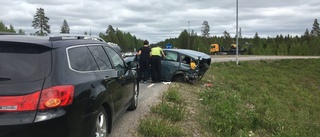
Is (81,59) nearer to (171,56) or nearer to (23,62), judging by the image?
(23,62)

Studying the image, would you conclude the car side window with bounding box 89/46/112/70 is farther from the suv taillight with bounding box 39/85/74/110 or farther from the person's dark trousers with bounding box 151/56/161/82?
the person's dark trousers with bounding box 151/56/161/82

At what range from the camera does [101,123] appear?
469 cm

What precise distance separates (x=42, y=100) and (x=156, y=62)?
1010cm

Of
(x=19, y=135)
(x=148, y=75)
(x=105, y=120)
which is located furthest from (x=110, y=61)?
(x=148, y=75)

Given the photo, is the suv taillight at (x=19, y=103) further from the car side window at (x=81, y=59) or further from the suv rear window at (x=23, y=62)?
the car side window at (x=81, y=59)

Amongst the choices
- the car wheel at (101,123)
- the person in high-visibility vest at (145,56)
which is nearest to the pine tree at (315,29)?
the person in high-visibility vest at (145,56)

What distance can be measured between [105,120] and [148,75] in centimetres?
896

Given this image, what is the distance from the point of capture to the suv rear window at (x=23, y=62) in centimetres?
352

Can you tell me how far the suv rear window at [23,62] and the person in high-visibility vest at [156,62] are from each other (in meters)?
9.67

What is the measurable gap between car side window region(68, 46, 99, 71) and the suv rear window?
0.38 meters

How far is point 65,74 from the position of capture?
12.3 feet

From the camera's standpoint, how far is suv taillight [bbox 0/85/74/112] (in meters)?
3.36

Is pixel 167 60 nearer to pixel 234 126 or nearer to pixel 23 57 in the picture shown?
pixel 234 126

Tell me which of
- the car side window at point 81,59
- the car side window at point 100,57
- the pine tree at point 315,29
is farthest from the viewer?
the pine tree at point 315,29
